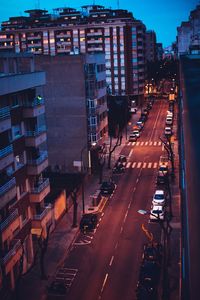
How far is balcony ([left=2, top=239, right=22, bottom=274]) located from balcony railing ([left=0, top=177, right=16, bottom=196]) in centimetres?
384

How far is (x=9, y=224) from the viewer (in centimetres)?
2631

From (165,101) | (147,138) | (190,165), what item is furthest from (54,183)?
(165,101)

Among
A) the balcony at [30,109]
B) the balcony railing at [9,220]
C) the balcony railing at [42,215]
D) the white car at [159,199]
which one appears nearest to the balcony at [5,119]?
the balcony at [30,109]

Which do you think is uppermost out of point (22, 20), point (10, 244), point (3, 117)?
point (22, 20)

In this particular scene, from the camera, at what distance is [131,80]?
115 m

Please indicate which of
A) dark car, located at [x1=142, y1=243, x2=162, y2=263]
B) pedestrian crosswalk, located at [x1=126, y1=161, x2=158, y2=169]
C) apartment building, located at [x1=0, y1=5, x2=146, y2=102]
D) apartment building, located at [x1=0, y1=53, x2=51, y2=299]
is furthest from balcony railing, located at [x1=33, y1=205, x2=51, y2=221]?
apartment building, located at [x1=0, y1=5, x2=146, y2=102]

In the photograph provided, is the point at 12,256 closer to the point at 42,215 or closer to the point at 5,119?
the point at 42,215

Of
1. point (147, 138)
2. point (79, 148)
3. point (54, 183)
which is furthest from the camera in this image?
point (147, 138)

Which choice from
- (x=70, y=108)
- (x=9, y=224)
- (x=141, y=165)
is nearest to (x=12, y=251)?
(x=9, y=224)

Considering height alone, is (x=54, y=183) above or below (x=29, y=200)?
below

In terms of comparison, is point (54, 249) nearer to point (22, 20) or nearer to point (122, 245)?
point (122, 245)

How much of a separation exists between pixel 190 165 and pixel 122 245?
3093cm

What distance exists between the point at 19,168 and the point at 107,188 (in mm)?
19892

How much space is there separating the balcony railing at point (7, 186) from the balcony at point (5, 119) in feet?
11.1
